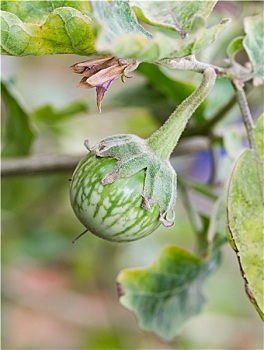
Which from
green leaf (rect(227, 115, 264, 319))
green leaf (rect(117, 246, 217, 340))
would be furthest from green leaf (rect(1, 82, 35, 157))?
green leaf (rect(227, 115, 264, 319))

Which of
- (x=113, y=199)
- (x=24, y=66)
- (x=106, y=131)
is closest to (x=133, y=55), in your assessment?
(x=113, y=199)

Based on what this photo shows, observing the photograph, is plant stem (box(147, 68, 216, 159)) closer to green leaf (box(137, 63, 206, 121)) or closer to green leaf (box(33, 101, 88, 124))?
green leaf (box(137, 63, 206, 121))

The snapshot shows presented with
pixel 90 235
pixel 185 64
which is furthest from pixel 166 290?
pixel 90 235

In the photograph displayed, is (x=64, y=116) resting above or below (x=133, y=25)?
below

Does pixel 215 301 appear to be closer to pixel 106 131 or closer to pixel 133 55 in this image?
pixel 106 131

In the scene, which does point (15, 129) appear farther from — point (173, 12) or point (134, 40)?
point (134, 40)

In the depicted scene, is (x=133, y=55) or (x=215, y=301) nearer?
(x=133, y=55)
